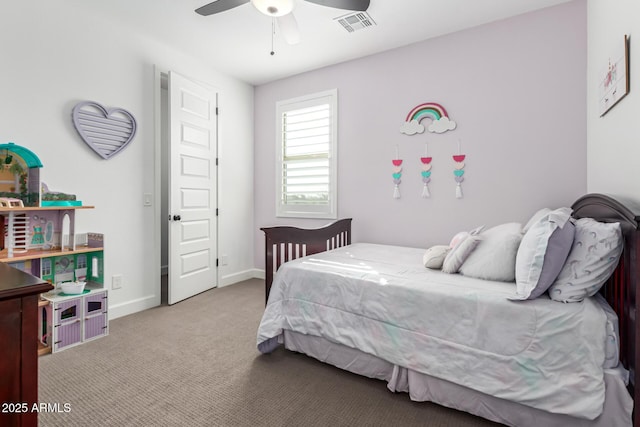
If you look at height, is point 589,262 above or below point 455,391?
above

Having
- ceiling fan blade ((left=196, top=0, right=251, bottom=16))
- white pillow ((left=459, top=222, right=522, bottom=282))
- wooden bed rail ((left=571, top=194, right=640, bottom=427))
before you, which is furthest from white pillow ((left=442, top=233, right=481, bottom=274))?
ceiling fan blade ((left=196, top=0, right=251, bottom=16))

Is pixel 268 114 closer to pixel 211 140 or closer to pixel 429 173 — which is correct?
pixel 211 140

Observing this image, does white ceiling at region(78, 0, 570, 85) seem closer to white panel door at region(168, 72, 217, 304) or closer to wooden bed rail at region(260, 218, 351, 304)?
white panel door at region(168, 72, 217, 304)

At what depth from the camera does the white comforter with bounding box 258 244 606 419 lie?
4.27 feet

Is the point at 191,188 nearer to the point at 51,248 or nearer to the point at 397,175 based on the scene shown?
the point at 51,248

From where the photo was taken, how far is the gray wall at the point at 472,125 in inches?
100.0

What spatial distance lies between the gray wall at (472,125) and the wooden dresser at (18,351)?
113 inches

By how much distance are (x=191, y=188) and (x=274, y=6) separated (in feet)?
6.91

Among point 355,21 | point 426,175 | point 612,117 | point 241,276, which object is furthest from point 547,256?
point 241,276

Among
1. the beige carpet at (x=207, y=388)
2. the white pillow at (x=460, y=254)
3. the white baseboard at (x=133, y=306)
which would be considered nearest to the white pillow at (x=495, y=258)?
the white pillow at (x=460, y=254)

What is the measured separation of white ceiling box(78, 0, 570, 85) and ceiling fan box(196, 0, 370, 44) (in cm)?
47

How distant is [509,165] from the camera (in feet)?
8.96

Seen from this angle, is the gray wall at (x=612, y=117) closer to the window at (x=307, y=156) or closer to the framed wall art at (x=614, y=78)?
the framed wall art at (x=614, y=78)

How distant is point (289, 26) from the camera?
7.15 feet
